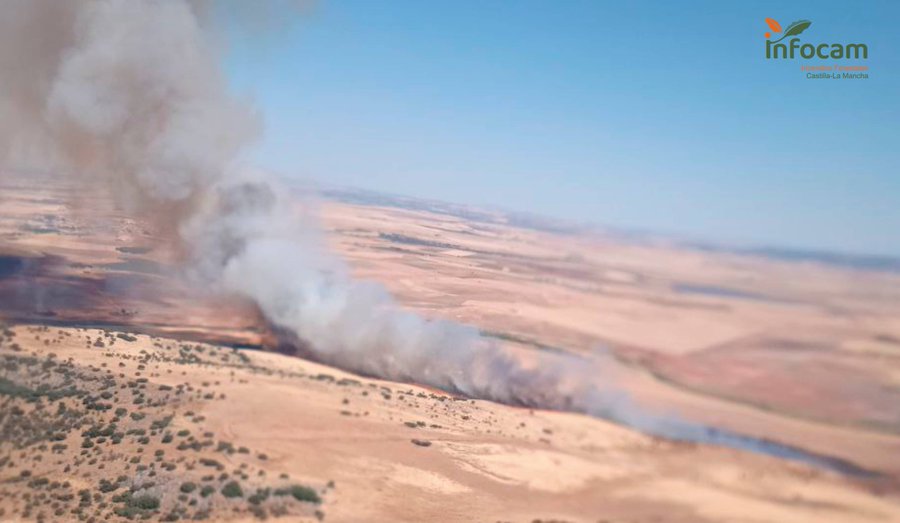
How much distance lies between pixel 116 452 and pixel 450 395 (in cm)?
1208

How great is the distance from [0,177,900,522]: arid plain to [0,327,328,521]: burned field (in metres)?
0.09

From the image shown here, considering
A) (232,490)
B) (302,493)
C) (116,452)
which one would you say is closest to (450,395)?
(302,493)

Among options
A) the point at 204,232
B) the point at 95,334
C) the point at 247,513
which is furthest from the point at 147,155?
the point at 247,513

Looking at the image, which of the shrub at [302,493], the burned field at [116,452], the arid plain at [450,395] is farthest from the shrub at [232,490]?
the shrub at [302,493]

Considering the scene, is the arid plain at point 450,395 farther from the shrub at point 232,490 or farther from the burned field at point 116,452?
the shrub at point 232,490

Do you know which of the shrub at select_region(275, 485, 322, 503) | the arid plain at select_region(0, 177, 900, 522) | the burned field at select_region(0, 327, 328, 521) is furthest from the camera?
the shrub at select_region(275, 485, 322, 503)

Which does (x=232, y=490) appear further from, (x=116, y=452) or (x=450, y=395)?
(x=450, y=395)

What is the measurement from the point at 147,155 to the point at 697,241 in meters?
28.1

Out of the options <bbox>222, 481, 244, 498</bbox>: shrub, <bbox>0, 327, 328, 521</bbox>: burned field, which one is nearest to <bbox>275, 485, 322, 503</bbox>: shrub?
<bbox>0, 327, 328, 521</bbox>: burned field

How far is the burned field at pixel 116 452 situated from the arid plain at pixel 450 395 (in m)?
0.09

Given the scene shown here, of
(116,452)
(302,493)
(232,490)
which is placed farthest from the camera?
(116,452)

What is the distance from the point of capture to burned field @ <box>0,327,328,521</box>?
16859mm

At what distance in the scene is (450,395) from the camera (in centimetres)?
2456

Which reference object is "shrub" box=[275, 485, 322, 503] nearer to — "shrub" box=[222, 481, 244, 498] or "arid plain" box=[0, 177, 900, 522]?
"arid plain" box=[0, 177, 900, 522]
